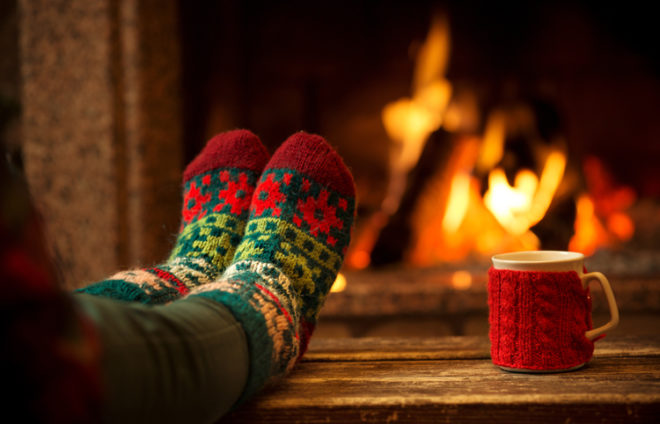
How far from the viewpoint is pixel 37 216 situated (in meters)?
0.27

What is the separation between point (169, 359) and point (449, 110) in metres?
1.14

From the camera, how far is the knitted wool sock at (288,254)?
454 millimetres

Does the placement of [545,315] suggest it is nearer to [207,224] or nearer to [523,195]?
[207,224]

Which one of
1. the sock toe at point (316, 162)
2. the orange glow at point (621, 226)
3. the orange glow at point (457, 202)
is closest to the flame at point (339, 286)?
the orange glow at point (457, 202)

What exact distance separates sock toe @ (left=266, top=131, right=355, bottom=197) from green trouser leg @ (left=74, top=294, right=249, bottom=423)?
29cm

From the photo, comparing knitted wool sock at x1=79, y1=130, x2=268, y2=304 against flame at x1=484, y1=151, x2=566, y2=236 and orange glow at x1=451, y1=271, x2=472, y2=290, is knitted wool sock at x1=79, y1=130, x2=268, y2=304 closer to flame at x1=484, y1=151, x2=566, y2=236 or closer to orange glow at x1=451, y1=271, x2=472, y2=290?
orange glow at x1=451, y1=271, x2=472, y2=290

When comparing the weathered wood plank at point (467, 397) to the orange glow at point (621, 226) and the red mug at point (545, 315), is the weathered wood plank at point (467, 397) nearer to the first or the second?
the red mug at point (545, 315)

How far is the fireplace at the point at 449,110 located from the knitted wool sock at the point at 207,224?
1.52ft

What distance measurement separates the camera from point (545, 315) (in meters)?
0.48

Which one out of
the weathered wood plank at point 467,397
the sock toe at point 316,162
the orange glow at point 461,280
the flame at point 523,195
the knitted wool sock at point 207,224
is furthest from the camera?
the flame at point 523,195

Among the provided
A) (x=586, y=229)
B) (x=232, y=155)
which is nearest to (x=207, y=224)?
(x=232, y=155)

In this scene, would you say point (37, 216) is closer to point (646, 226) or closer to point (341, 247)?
point (341, 247)

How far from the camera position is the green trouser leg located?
11.8 inches

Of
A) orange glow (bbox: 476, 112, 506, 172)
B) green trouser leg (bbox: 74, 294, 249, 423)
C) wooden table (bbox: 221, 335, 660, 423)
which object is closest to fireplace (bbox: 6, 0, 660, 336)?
orange glow (bbox: 476, 112, 506, 172)
